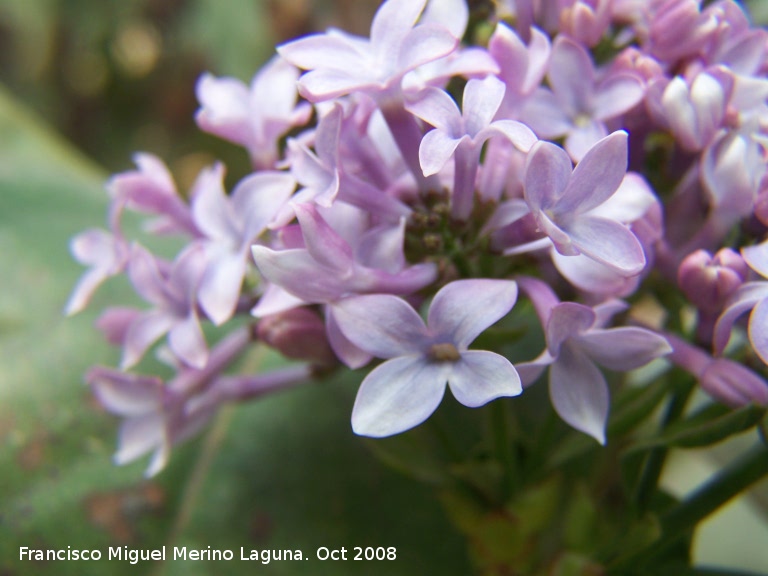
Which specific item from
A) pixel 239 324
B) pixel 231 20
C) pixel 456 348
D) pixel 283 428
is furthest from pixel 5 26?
pixel 456 348

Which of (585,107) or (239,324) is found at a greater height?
(585,107)

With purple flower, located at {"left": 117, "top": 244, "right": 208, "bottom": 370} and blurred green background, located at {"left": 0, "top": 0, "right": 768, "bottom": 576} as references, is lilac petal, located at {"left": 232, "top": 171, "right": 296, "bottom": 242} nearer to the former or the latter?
purple flower, located at {"left": 117, "top": 244, "right": 208, "bottom": 370}

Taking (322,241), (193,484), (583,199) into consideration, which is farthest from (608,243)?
(193,484)

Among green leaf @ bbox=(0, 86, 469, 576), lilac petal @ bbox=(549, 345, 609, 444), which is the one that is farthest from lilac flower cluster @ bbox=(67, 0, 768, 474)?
green leaf @ bbox=(0, 86, 469, 576)

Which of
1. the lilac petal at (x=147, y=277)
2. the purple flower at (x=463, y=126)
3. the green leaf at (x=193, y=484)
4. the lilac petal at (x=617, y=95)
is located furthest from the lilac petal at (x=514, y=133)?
the green leaf at (x=193, y=484)

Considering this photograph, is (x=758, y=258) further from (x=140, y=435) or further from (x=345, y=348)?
(x=140, y=435)

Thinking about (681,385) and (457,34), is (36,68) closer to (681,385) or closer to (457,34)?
(457,34)
